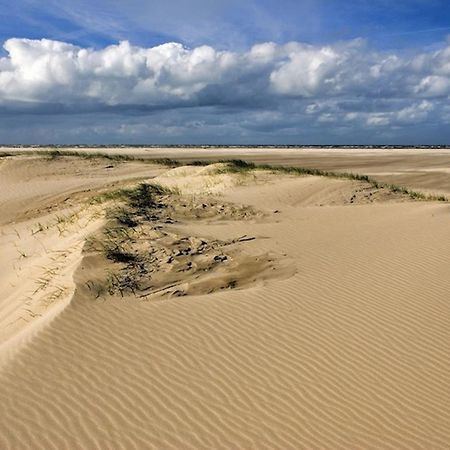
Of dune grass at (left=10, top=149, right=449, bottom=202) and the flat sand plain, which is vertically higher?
dune grass at (left=10, top=149, right=449, bottom=202)

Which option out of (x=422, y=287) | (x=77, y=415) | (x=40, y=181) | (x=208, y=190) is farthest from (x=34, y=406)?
(x=40, y=181)

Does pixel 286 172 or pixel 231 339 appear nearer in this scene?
pixel 231 339

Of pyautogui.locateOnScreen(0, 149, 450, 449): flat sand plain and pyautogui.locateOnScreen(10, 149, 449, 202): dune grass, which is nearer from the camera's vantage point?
pyautogui.locateOnScreen(0, 149, 450, 449): flat sand plain

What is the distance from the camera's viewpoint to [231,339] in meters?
5.73

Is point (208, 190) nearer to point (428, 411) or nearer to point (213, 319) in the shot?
point (213, 319)

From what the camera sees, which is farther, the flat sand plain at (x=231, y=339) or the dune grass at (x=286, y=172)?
the dune grass at (x=286, y=172)

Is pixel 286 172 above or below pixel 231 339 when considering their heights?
above

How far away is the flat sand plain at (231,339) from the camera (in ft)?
14.4

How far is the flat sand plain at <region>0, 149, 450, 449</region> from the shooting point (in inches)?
173

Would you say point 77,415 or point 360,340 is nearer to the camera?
point 77,415

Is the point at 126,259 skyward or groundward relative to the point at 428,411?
skyward

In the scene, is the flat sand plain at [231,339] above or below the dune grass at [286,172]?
below

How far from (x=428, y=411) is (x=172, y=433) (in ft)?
7.56

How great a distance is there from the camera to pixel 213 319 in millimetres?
6164
